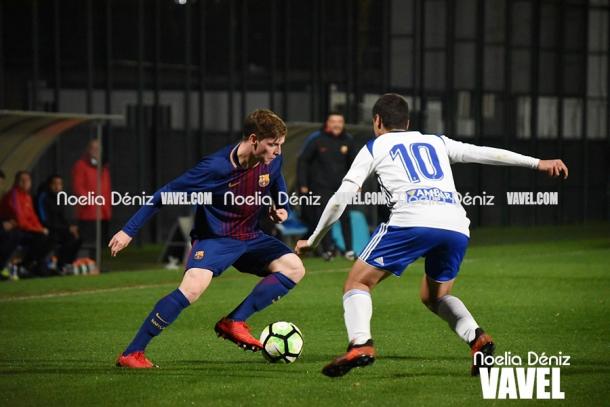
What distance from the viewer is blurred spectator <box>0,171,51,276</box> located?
17266mm

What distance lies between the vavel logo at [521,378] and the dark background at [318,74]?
14178 mm

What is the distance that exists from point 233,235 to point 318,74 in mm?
19800

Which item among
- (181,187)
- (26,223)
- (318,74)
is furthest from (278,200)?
(318,74)

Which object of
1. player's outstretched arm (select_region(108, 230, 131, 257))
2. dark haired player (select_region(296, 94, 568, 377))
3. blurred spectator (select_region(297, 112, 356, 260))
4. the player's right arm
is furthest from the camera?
blurred spectator (select_region(297, 112, 356, 260))

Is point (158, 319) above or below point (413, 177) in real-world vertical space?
below

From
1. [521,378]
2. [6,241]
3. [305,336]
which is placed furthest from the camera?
[6,241]

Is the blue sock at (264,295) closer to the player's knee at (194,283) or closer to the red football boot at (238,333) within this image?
the red football boot at (238,333)

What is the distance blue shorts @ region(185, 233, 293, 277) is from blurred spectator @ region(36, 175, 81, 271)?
901 cm

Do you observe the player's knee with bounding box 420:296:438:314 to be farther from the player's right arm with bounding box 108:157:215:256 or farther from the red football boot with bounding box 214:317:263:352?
the player's right arm with bounding box 108:157:215:256

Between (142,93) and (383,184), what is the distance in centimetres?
1748

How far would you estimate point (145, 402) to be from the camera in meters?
7.52

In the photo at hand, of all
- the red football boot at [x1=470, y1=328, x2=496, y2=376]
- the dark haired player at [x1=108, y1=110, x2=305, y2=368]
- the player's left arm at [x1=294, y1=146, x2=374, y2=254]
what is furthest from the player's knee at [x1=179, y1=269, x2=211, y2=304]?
the red football boot at [x1=470, y1=328, x2=496, y2=376]

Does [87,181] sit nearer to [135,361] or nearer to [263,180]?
[263,180]

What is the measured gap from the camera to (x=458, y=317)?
8.35 m
